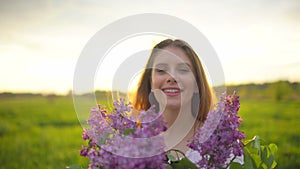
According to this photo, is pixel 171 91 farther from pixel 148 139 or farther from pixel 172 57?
pixel 148 139

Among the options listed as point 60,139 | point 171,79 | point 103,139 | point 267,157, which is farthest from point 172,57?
point 60,139

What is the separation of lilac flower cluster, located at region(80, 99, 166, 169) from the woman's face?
1.19 m

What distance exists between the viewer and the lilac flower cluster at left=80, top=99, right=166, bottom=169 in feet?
3.83

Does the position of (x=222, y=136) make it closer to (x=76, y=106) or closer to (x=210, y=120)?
(x=210, y=120)

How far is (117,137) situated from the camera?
1243 mm

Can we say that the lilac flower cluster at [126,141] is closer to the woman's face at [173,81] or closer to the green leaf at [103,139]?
the green leaf at [103,139]

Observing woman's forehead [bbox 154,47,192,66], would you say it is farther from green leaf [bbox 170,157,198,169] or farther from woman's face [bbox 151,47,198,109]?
green leaf [bbox 170,157,198,169]

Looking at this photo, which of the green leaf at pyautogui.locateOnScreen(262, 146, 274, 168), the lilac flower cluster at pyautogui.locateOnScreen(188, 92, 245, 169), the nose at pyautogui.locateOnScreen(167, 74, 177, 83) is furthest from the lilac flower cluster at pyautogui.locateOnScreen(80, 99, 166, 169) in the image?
the nose at pyautogui.locateOnScreen(167, 74, 177, 83)

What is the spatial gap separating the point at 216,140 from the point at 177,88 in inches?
47.0

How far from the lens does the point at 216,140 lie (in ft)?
4.65

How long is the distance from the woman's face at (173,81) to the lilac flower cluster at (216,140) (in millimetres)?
1100

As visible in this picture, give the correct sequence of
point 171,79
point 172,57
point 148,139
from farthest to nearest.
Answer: point 172,57 < point 171,79 < point 148,139

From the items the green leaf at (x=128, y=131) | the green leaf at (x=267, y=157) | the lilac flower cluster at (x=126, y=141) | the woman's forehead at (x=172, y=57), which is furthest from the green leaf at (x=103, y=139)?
the woman's forehead at (x=172, y=57)

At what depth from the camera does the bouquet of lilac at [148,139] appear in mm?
1178
